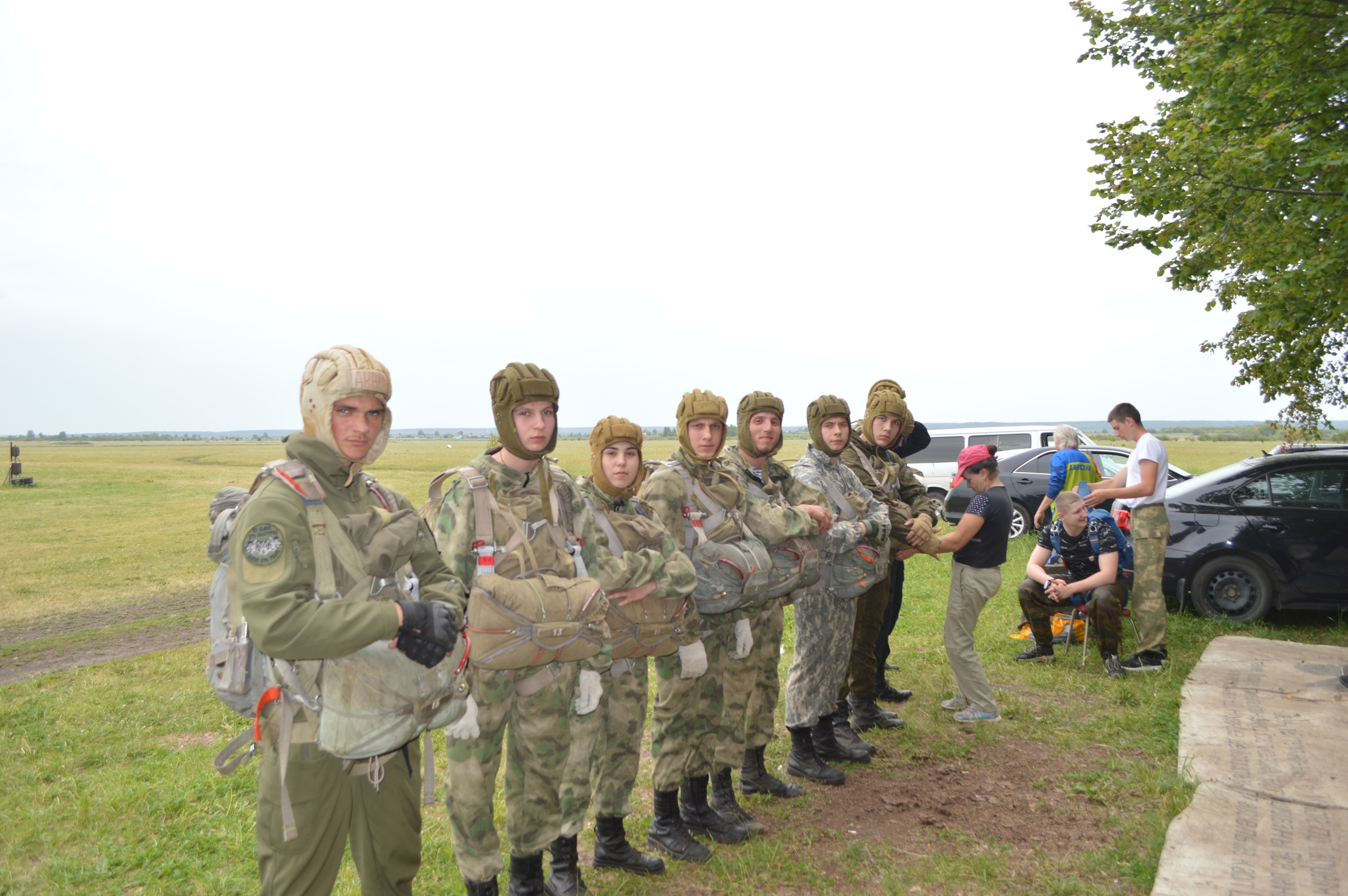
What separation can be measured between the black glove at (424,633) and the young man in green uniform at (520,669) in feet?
1.99

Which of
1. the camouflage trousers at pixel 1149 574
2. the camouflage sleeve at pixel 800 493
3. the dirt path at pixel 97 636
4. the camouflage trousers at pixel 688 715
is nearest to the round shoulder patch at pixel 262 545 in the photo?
the camouflage trousers at pixel 688 715

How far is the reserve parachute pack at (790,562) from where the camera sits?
443cm

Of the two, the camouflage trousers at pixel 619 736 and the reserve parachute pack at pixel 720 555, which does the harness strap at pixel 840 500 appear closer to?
the reserve parachute pack at pixel 720 555

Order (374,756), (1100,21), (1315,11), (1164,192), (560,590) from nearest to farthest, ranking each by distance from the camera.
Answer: (374,756), (560,590), (1315,11), (1164,192), (1100,21)

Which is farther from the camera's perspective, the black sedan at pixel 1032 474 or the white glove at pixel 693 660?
the black sedan at pixel 1032 474

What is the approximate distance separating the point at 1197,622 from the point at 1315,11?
604 cm

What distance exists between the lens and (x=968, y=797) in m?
4.74

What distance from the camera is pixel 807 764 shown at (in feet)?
16.5

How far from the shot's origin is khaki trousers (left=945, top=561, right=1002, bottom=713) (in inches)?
228

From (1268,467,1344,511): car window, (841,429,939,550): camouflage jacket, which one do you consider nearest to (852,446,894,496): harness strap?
(841,429,939,550): camouflage jacket

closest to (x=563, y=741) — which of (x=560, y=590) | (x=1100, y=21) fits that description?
(x=560, y=590)

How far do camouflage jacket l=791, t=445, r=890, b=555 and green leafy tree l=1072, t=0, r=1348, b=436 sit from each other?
16.2 feet

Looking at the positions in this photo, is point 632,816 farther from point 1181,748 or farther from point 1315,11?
point 1315,11

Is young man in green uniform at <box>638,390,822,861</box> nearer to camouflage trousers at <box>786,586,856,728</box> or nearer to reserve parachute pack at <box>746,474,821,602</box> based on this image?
reserve parachute pack at <box>746,474,821,602</box>
